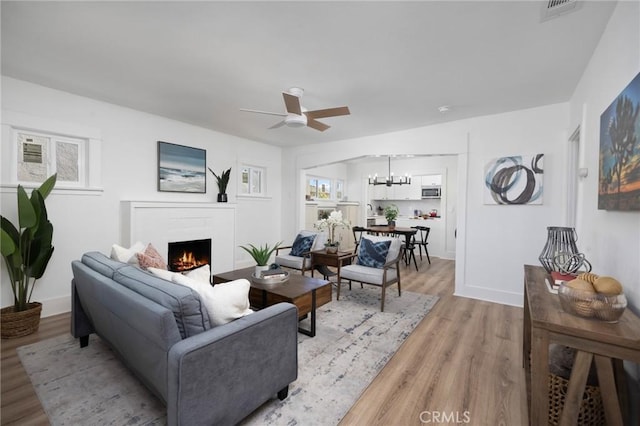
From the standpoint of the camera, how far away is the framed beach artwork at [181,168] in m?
4.14

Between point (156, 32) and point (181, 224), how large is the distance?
269 centimetres

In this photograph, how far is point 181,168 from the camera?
14.4 ft

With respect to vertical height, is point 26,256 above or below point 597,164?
below

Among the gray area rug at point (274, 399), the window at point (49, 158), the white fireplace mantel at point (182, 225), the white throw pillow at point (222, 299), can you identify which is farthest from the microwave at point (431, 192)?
the window at point (49, 158)

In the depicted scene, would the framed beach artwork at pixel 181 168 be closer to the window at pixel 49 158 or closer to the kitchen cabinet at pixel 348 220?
the window at pixel 49 158

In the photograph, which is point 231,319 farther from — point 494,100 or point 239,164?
point 239,164

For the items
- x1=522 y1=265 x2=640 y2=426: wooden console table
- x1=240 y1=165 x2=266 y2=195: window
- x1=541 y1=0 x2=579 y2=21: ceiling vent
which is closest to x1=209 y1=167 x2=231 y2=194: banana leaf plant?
x1=240 y1=165 x2=266 y2=195: window

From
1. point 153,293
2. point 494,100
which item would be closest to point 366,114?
point 494,100

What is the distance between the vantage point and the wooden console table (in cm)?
110

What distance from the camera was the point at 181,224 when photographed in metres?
4.16

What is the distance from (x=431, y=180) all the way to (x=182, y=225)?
608 cm

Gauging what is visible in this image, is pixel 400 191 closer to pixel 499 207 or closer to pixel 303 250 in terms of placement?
pixel 499 207

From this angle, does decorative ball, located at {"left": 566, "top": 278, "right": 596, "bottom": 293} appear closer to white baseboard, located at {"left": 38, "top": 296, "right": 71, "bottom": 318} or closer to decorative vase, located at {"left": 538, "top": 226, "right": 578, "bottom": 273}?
decorative vase, located at {"left": 538, "top": 226, "right": 578, "bottom": 273}

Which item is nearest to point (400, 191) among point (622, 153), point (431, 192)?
point (431, 192)
